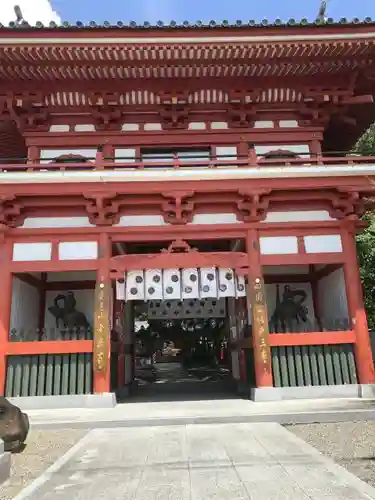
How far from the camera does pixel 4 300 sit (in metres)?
10.2

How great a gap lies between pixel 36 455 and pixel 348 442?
189 inches

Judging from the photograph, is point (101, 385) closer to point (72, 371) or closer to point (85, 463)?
point (72, 371)

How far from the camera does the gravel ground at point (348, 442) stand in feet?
17.0

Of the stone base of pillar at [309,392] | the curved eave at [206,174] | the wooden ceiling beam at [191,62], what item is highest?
the wooden ceiling beam at [191,62]

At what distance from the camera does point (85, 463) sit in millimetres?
5535

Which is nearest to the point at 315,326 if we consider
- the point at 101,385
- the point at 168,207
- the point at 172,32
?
the point at 168,207

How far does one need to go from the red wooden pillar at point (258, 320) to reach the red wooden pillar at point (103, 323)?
3.64 m

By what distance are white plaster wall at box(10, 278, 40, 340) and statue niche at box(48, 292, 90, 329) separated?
578 mm

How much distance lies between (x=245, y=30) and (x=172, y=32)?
1.86 metres

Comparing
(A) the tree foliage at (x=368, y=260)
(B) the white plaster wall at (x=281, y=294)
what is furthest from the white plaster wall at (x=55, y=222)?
(A) the tree foliage at (x=368, y=260)

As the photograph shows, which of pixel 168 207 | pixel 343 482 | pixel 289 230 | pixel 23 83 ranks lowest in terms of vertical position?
pixel 343 482

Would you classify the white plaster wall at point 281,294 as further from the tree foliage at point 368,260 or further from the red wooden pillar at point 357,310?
the tree foliage at point 368,260

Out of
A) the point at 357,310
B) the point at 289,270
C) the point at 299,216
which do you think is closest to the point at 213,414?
the point at 357,310

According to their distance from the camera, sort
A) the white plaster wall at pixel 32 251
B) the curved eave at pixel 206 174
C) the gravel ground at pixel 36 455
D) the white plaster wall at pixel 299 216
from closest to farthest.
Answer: the gravel ground at pixel 36 455 → the curved eave at pixel 206 174 → the white plaster wall at pixel 32 251 → the white plaster wall at pixel 299 216
